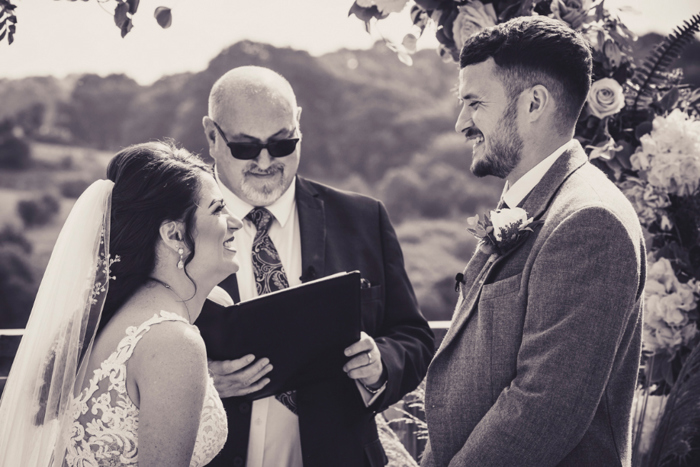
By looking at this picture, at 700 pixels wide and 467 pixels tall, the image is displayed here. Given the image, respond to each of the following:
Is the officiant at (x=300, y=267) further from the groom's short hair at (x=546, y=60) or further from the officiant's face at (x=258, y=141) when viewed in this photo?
the groom's short hair at (x=546, y=60)

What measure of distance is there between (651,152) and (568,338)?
1.75 m

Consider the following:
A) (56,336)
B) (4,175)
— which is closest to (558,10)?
(56,336)

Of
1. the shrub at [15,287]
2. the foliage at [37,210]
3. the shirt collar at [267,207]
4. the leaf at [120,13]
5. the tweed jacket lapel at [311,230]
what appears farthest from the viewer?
the foliage at [37,210]

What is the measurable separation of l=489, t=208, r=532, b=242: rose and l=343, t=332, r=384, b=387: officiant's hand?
2.75 feet

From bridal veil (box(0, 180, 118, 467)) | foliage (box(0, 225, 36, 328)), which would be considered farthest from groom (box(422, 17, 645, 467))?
foliage (box(0, 225, 36, 328))

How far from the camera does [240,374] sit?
7.97 ft

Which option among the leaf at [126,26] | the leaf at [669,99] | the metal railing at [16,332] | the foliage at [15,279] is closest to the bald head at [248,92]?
the leaf at [126,26]

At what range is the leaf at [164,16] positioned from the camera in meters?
2.78

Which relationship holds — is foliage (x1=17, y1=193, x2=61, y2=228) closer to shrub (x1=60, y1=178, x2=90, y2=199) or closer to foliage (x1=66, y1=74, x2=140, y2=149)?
shrub (x1=60, y1=178, x2=90, y2=199)

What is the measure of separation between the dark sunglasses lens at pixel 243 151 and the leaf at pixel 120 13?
28.2 inches

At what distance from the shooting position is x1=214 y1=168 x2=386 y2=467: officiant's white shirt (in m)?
2.77

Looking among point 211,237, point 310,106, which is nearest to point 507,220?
point 211,237

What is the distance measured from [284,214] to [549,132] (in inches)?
56.7

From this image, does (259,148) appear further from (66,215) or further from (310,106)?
(310,106)
